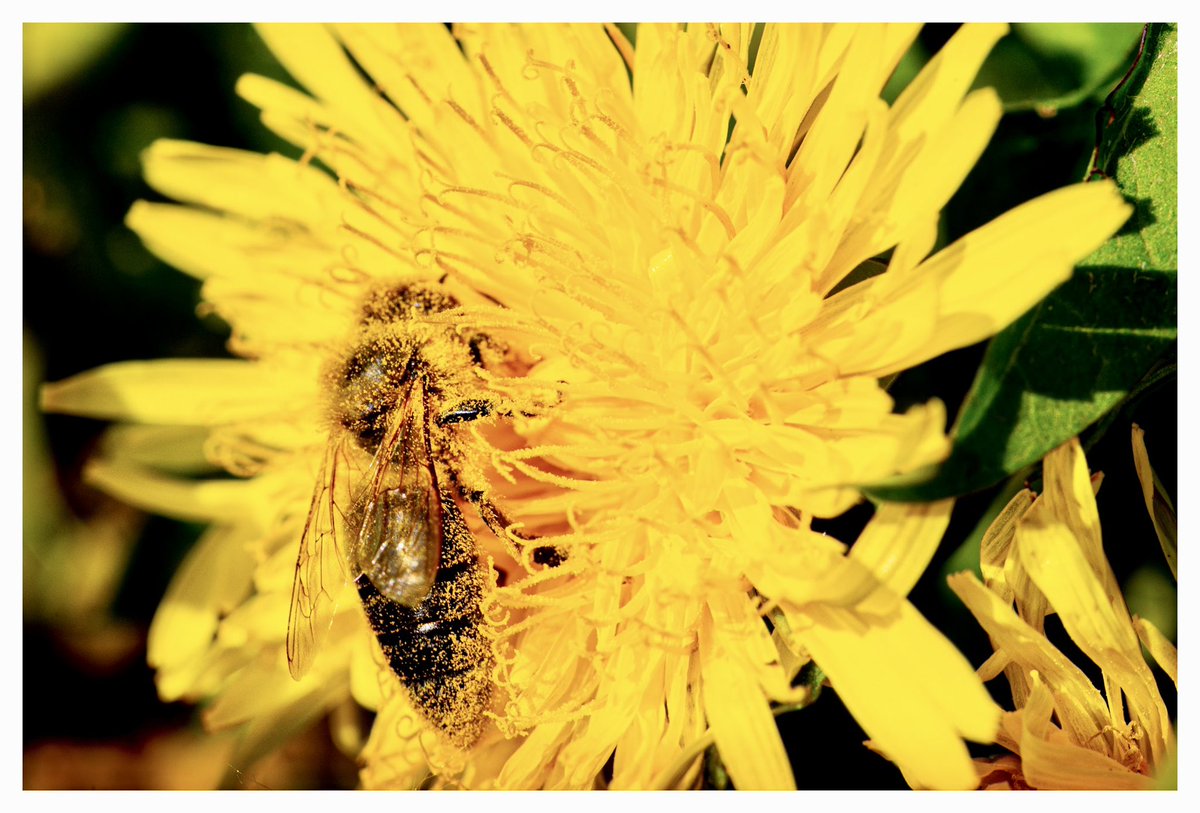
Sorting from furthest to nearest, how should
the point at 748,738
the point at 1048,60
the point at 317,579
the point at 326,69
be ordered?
the point at 326,69 → the point at 1048,60 → the point at 317,579 → the point at 748,738

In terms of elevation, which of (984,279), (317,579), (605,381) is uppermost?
(984,279)

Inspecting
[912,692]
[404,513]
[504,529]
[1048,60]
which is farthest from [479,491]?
[1048,60]

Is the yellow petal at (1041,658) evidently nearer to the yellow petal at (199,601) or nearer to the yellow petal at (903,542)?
the yellow petal at (903,542)

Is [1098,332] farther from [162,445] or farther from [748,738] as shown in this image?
[162,445]

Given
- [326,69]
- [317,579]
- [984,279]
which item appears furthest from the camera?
[326,69]

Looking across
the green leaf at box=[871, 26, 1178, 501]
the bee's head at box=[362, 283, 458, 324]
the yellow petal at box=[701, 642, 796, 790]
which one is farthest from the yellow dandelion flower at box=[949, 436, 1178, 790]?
the bee's head at box=[362, 283, 458, 324]

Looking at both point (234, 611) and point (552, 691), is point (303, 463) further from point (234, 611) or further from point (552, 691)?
point (552, 691)

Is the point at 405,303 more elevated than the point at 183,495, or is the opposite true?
the point at 405,303

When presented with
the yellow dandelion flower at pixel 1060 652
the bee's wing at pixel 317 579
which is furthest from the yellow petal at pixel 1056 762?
the bee's wing at pixel 317 579
